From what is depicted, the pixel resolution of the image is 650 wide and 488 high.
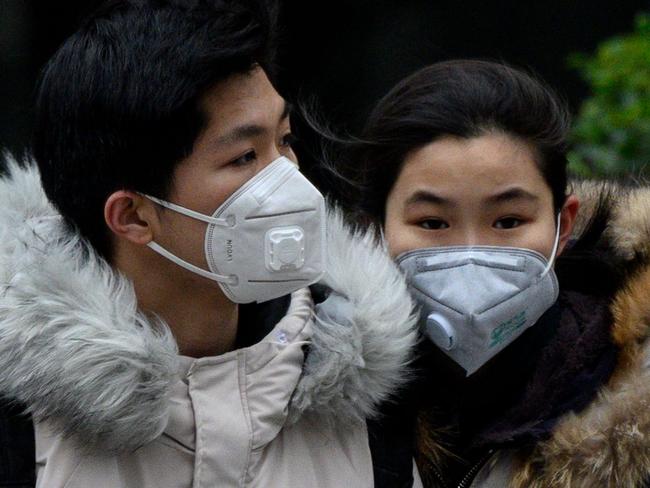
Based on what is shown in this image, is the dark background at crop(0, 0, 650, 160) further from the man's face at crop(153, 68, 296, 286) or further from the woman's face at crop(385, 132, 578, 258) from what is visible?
the man's face at crop(153, 68, 296, 286)

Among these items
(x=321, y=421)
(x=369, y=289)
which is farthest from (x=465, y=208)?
(x=321, y=421)

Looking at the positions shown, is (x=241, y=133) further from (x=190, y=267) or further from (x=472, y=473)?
(x=472, y=473)

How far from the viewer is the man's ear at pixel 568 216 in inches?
125

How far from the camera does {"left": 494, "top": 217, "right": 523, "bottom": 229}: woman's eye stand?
301cm

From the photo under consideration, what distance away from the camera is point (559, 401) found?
2.91m

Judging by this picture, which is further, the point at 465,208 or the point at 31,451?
the point at 465,208

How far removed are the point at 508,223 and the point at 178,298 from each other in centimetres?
84

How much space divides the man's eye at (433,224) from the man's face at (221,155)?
49 cm

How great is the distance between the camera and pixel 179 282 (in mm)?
2740

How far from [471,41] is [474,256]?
194 inches

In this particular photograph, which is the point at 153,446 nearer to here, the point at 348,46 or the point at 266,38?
the point at 266,38

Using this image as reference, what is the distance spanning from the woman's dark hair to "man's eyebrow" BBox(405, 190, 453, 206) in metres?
0.13

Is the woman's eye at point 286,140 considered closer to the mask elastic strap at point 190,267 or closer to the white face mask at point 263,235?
the white face mask at point 263,235

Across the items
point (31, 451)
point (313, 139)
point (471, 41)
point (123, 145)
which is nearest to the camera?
point (31, 451)
